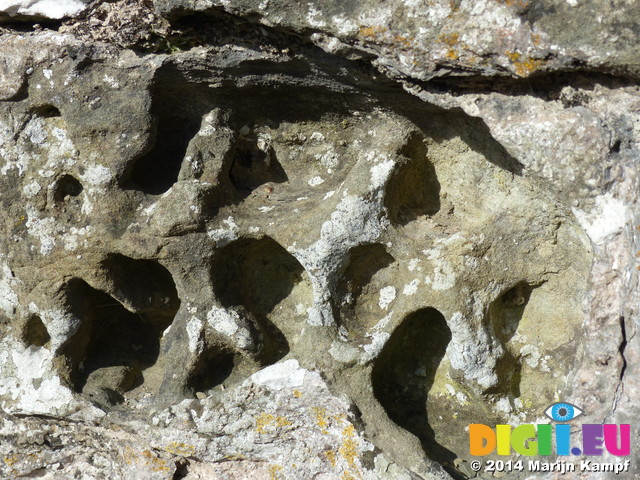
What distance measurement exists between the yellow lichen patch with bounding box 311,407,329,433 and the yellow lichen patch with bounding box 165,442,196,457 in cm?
36

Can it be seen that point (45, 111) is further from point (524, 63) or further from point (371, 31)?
point (524, 63)

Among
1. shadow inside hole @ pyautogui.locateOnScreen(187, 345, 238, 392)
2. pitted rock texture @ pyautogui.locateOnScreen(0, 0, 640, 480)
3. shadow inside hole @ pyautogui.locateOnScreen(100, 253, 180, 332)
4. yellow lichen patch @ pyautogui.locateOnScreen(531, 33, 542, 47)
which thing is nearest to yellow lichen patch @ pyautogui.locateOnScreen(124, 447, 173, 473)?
pitted rock texture @ pyautogui.locateOnScreen(0, 0, 640, 480)

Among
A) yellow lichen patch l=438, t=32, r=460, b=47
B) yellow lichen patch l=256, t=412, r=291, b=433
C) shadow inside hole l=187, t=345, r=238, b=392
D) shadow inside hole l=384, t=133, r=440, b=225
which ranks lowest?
yellow lichen patch l=256, t=412, r=291, b=433

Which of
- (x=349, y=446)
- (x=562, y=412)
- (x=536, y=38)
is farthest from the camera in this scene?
(x=349, y=446)

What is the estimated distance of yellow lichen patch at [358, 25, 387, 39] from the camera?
59.6 inches

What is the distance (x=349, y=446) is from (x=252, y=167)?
0.80 metres

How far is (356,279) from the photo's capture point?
1854 mm

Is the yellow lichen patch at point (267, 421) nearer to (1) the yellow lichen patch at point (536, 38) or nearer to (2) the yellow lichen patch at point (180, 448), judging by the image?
(2) the yellow lichen patch at point (180, 448)

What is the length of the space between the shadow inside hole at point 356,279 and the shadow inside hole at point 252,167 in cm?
33

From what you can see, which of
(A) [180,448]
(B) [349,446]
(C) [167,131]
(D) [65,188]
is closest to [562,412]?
(B) [349,446]

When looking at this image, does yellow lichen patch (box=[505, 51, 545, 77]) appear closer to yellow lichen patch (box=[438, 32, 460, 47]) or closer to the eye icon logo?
yellow lichen patch (box=[438, 32, 460, 47])

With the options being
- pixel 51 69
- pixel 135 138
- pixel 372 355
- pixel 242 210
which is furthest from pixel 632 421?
pixel 51 69

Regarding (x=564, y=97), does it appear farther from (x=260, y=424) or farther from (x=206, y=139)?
(x=260, y=424)

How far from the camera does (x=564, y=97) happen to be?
151 centimetres
